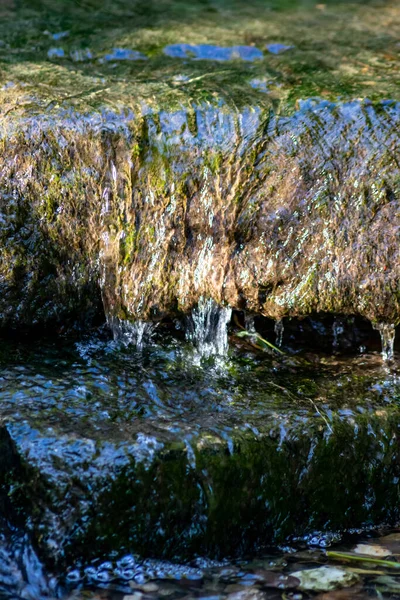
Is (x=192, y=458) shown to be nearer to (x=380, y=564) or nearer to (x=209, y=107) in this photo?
(x=380, y=564)

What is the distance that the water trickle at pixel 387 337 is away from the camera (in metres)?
3.38

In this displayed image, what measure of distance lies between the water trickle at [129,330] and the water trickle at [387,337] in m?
1.23

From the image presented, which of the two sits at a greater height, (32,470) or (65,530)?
(32,470)

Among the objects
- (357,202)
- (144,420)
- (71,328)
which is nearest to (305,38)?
(357,202)

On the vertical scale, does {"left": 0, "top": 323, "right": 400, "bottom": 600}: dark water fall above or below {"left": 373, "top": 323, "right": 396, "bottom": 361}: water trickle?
below

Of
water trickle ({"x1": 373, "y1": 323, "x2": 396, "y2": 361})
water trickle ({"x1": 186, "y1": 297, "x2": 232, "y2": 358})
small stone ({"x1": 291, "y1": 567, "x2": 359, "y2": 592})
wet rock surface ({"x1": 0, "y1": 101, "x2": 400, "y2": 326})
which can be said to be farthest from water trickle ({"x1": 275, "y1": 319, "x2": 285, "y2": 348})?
small stone ({"x1": 291, "y1": 567, "x2": 359, "y2": 592})

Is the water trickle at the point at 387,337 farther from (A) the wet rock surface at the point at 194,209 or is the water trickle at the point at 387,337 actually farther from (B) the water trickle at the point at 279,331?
(B) the water trickle at the point at 279,331

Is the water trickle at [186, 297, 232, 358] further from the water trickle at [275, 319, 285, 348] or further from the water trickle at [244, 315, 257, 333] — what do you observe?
the water trickle at [275, 319, 285, 348]

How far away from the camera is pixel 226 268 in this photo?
3416 mm

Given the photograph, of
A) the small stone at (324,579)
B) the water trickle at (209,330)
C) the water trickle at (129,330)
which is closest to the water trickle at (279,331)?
the water trickle at (209,330)

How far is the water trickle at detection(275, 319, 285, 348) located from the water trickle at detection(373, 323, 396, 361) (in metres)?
0.50

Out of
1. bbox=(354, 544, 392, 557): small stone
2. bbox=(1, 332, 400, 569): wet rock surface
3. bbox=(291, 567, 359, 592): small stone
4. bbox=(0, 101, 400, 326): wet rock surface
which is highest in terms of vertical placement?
bbox=(0, 101, 400, 326): wet rock surface

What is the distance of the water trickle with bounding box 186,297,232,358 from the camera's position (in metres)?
3.54

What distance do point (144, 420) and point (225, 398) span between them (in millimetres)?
454
